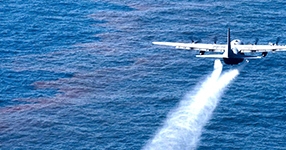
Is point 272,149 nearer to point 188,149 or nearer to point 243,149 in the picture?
point 243,149

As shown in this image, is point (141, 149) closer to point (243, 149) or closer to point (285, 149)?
point (243, 149)

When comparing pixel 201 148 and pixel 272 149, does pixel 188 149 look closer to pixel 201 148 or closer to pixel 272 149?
pixel 201 148

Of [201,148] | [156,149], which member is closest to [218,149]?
[201,148]

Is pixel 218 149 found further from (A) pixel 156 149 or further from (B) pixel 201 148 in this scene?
(A) pixel 156 149

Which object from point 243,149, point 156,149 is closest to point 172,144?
point 156,149

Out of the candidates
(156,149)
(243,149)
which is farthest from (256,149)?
(156,149)
